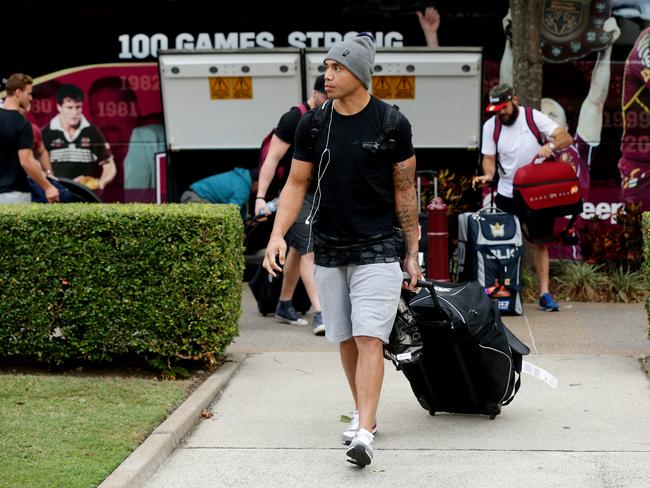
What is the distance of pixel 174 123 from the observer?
10914 millimetres

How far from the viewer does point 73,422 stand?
5.98 m

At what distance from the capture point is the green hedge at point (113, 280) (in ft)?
22.9

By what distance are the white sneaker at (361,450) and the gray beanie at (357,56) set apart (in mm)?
1695

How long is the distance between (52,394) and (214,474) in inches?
63.5

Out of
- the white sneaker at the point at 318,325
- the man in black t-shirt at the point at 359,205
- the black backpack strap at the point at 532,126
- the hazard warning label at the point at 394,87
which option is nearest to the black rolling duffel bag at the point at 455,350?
the man in black t-shirt at the point at 359,205

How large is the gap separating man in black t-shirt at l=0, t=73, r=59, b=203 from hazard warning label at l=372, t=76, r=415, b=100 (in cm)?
321

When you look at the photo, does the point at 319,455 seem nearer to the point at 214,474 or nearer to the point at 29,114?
the point at 214,474

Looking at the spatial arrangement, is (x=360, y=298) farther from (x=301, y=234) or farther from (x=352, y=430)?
(x=301, y=234)

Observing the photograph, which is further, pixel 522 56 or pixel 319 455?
pixel 522 56

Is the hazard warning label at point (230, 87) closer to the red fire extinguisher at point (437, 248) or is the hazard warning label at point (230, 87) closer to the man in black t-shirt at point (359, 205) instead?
the red fire extinguisher at point (437, 248)

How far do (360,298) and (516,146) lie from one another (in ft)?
14.3

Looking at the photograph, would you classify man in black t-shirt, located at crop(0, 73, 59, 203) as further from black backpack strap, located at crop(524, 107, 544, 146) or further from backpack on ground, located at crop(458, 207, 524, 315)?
black backpack strap, located at crop(524, 107, 544, 146)

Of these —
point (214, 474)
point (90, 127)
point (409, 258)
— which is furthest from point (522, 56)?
point (214, 474)

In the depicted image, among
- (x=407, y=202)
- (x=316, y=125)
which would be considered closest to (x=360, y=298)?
(x=407, y=202)
